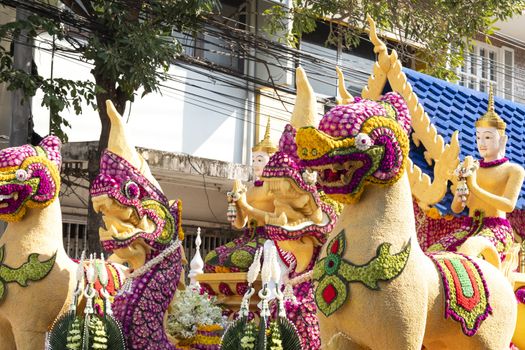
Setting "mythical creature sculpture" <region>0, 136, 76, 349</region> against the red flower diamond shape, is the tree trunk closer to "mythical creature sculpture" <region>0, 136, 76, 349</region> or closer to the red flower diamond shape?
"mythical creature sculpture" <region>0, 136, 76, 349</region>

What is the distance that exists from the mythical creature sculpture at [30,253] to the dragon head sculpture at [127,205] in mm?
280

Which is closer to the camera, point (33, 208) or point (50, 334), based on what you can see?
point (50, 334)

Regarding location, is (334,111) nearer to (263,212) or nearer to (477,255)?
(477,255)

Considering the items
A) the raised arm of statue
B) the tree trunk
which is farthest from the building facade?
the raised arm of statue

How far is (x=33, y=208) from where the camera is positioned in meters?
5.43

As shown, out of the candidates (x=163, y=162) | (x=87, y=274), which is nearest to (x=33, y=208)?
(x=87, y=274)

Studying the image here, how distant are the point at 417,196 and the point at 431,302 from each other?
140cm

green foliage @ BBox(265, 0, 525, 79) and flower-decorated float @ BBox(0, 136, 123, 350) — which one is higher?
green foliage @ BBox(265, 0, 525, 79)

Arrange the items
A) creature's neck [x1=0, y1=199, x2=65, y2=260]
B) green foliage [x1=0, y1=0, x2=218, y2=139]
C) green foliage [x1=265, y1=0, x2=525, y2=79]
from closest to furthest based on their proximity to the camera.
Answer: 1. creature's neck [x1=0, y1=199, x2=65, y2=260]
2. green foliage [x1=0, y1=0, x2=218, y2=139]
3. green foliage [x1=265, y1=0, x2=525, y2=79]

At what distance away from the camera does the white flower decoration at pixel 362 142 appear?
412cm

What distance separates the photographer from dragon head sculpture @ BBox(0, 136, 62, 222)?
5.29 metres

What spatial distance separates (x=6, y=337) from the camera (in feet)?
17.7

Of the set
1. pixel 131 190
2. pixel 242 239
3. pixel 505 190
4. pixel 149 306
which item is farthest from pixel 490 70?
pixel 149 306

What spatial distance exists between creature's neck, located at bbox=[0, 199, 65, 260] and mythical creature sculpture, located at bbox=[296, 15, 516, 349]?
1.86 meters
